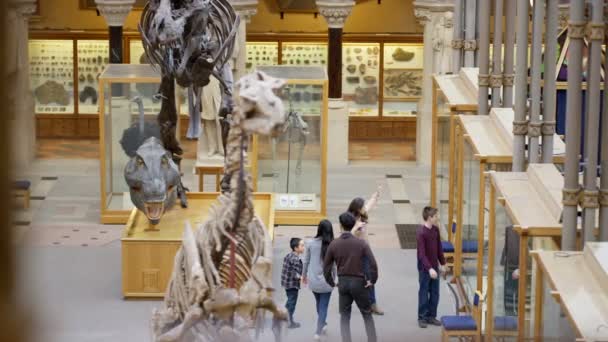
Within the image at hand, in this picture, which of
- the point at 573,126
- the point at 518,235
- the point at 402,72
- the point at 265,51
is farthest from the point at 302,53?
the point at 573,126

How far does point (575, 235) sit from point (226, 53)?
658 cm

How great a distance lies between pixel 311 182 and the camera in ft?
60.7

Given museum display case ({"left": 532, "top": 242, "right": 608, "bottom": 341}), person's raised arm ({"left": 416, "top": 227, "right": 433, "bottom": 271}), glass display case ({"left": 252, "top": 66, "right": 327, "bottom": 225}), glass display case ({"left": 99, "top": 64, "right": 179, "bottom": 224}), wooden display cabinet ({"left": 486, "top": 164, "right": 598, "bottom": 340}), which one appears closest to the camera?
museum display case ({"left": 532, "top": 242, "right": 608, "bottom": 341})

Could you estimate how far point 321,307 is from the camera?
1182cm

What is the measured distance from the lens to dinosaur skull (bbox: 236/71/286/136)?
5602 mm

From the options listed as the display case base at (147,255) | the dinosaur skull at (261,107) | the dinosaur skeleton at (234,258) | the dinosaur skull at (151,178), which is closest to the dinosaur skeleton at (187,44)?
the dinosaur skull at (151,178)

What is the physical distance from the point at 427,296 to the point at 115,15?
1284 cm

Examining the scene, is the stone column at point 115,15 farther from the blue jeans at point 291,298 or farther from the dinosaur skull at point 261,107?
the dinosaur skull at point 261,107

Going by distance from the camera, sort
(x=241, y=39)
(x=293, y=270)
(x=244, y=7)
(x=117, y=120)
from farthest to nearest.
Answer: (x=244, y=7) < (x=241, y=39) < (x=117, y=120) < (x=293, y=270)

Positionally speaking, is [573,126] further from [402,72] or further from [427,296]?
[402,72]

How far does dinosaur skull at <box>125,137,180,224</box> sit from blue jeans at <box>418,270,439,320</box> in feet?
11.1

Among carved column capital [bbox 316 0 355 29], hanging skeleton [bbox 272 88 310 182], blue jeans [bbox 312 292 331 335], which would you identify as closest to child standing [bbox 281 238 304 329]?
blue jeans [bbox 312 292 331 335]

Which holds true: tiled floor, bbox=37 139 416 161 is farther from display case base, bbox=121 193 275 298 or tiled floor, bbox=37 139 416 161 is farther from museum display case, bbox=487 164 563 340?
museum display case, bbox=487 164 563 340

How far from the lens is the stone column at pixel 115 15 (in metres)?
23.2
